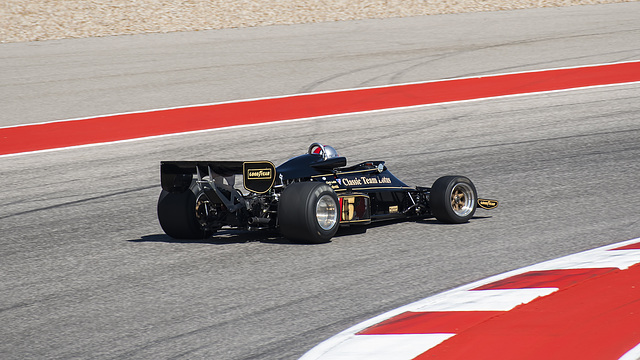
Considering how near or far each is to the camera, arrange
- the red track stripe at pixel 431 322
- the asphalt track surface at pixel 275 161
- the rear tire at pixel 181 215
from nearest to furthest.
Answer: the red track stripe at pixel 431 322, the asphalt track surface at pixel 275 161, the rear tire at pixel 181 215

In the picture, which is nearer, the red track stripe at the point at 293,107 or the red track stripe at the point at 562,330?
the red track stripe at the point at 562,330

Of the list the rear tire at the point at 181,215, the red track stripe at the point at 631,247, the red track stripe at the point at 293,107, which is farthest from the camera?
the red track stripe at the point at 293,107

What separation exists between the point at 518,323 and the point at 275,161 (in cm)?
688

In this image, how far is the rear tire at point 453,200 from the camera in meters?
7.92

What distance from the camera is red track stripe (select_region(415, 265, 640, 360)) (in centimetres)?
441

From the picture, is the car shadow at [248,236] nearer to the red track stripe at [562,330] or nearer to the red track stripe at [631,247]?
the red track stripe at [631,247]

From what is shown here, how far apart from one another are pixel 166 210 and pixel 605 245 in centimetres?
359

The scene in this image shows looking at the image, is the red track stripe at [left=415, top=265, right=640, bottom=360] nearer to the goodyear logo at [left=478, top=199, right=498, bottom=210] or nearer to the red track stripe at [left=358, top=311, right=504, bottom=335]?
the red track stripe at [left=358, top=311, right=504, bottom=335]

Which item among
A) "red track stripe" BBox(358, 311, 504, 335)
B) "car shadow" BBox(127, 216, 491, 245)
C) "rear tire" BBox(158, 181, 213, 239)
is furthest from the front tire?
"red track stripe" BBox(358, 311, 504, 335)

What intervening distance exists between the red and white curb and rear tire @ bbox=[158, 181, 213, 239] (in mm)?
2664

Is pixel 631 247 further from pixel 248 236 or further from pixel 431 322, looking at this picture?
pixel 248 236

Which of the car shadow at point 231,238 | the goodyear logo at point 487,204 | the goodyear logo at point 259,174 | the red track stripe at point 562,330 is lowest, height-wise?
the red track stripe at point 562,330

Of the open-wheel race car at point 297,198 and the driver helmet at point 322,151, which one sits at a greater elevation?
the driver helmet at point 322,151

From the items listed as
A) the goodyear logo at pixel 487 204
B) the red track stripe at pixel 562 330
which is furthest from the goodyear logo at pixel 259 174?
the red track stripe at pixel 562 330
